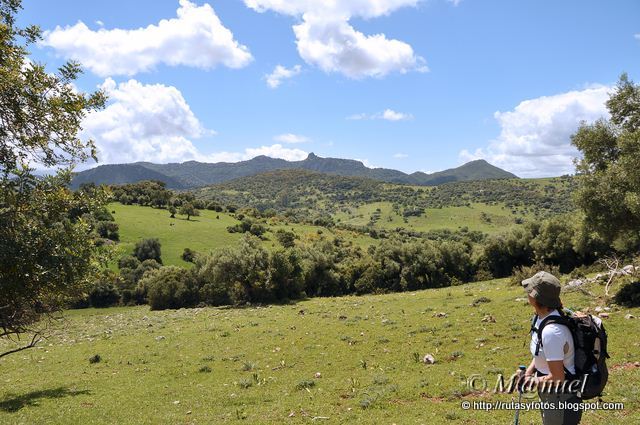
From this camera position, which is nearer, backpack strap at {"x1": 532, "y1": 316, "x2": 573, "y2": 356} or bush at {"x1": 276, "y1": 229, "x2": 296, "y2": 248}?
backpack strap at {"x1": 532, "y1": 316, "x2": 573, "y2": 356}

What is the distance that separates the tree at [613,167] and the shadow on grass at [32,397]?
1148 inches

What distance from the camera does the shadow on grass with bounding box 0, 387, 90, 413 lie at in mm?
17148

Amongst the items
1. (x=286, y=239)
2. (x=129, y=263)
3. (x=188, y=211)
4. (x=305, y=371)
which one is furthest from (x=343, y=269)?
(x=188, y=211)

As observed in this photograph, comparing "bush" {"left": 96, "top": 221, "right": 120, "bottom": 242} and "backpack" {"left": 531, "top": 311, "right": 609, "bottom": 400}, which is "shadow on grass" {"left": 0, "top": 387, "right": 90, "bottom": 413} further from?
"bush" {"left": 96, "top": 221, "right": 120, "bottom": 242}

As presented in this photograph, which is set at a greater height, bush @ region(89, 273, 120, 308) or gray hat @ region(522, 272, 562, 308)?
gray hat @ region(522, 272, 562, 308)

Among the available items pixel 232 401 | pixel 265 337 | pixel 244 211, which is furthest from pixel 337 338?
pixel 244 211

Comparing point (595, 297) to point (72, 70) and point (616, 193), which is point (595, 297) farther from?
point (72, 70)

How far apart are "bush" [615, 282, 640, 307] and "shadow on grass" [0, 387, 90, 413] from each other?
28.9 meters

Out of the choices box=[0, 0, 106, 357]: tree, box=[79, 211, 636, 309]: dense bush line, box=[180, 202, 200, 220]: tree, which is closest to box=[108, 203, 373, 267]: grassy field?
box=[180, 202, 200, 220]: tree

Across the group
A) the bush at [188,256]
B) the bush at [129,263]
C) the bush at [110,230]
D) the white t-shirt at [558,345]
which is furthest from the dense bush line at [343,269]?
the white t-shirt at [558,345]

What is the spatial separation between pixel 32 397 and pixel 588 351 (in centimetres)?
2243

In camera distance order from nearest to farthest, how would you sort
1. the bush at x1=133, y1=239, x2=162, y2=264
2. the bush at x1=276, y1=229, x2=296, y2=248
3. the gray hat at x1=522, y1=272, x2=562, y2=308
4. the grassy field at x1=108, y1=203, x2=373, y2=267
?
the gray hat at x1=522, y1=272, x2=562, y2=308
the bush at x1=133, y1=239, x2=162, y2=264
the grassy field at x1=108, y1=203, x2=373, y2=267
the bush at x1=276, y1=229, x2=296, y2=248

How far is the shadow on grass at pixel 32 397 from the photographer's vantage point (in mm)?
17148

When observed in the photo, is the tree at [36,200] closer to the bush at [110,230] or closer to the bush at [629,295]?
the bush at [629,295]
